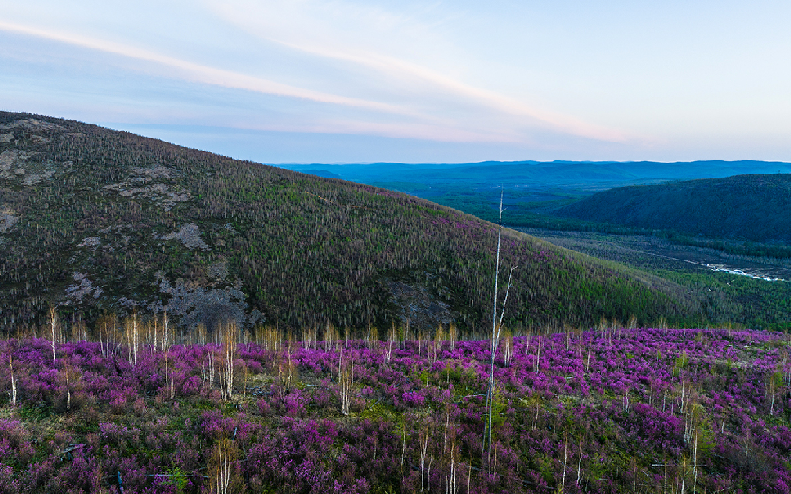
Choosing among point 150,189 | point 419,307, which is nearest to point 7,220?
point 150,189

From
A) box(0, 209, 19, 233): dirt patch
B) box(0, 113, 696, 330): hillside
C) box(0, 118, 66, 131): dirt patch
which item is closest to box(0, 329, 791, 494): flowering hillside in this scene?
box(0, 113, 696, 330): hillside

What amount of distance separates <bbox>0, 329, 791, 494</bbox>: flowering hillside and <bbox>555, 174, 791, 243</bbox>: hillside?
90604 mm

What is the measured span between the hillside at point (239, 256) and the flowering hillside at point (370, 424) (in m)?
10.6

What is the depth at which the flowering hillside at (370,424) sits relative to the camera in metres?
6.76

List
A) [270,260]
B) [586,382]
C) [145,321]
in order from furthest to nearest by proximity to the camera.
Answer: [270,260] < [145,321] < [586,382]

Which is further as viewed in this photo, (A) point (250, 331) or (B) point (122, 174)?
(B) point (122, 174)

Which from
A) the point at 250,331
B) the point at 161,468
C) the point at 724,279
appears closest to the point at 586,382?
the point at 161,468

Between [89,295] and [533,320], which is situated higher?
[89,295]

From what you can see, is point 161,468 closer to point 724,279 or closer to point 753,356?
point 753,356

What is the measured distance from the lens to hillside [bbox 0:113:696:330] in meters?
22.7

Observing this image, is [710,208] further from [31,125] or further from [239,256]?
[31,125]

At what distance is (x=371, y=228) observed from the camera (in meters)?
36.6

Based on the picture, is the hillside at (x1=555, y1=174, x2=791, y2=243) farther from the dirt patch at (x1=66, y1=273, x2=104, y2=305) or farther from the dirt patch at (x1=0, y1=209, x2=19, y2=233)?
the dirt patch at (x1=0, y1=209, x2=19, y2=233)

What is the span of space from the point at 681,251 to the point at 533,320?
54.9 metres
